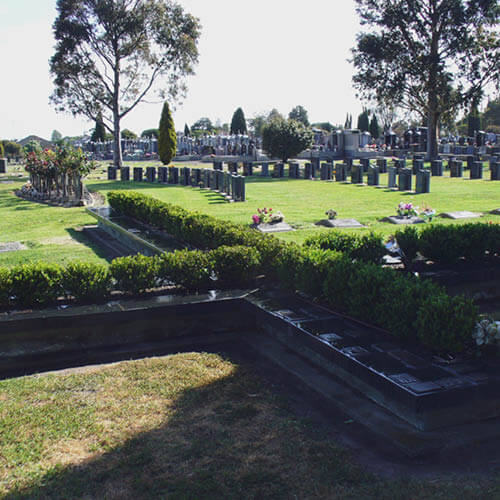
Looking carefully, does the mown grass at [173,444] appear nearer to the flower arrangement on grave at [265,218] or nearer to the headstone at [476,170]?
the flower arrangement on grave at [265,218]

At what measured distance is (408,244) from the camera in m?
8.43

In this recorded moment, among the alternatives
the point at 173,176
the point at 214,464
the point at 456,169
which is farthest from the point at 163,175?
the point at 214,464

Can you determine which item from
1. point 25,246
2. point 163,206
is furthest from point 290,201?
point 25,246

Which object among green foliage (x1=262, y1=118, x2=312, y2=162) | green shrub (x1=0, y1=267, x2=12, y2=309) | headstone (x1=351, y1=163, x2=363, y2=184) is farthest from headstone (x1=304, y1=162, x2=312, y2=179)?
green shrub (x1=0, y1=267, x2=12, y2=309)

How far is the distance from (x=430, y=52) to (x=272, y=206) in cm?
2481

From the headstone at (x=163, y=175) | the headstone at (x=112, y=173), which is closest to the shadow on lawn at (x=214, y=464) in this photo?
the headstone at (x=163, y=175)

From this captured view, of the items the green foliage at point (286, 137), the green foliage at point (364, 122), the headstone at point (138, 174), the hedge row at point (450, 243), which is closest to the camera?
the hedge row at point (450, 243)

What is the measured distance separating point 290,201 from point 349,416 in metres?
14.5

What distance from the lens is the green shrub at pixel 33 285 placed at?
20.7ft

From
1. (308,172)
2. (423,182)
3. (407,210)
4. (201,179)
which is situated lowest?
(407,210)

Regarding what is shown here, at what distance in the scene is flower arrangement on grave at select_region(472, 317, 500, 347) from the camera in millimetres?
4738

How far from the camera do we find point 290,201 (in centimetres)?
1881

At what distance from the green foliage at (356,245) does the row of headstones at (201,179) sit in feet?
35.6

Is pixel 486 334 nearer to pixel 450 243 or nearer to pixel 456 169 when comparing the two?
pixel 450 243
